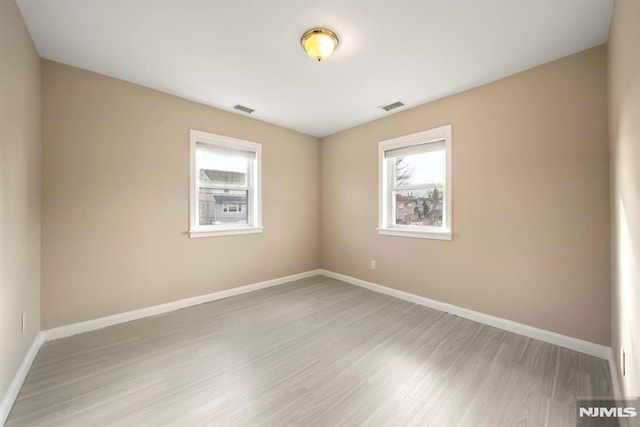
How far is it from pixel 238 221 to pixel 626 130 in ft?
12.8

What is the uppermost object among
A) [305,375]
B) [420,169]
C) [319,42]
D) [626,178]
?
[319,42]

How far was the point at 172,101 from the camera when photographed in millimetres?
3053

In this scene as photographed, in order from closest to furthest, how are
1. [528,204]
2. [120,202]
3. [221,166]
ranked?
1. [528,204]
2. [120,202]
3. [221,166]

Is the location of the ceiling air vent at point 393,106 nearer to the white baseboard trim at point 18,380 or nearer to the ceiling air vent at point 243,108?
the ceiling air vent at point 243,108

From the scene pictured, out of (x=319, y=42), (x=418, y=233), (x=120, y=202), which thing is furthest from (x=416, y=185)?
(x=120, y=202)

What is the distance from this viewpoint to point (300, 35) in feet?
6.57

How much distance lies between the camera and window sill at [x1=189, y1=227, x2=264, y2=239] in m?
3.26

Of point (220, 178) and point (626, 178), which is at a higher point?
point (220, 178)

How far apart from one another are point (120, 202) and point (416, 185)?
360 centimetres

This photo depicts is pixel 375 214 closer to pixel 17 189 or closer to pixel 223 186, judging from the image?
pixel 223 186

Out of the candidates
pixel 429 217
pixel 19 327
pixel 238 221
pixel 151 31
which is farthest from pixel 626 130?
pixel 19 327

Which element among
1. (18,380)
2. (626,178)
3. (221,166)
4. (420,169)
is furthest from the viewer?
(221,166)

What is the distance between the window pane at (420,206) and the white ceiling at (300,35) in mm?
1215

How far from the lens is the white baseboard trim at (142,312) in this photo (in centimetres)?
241
